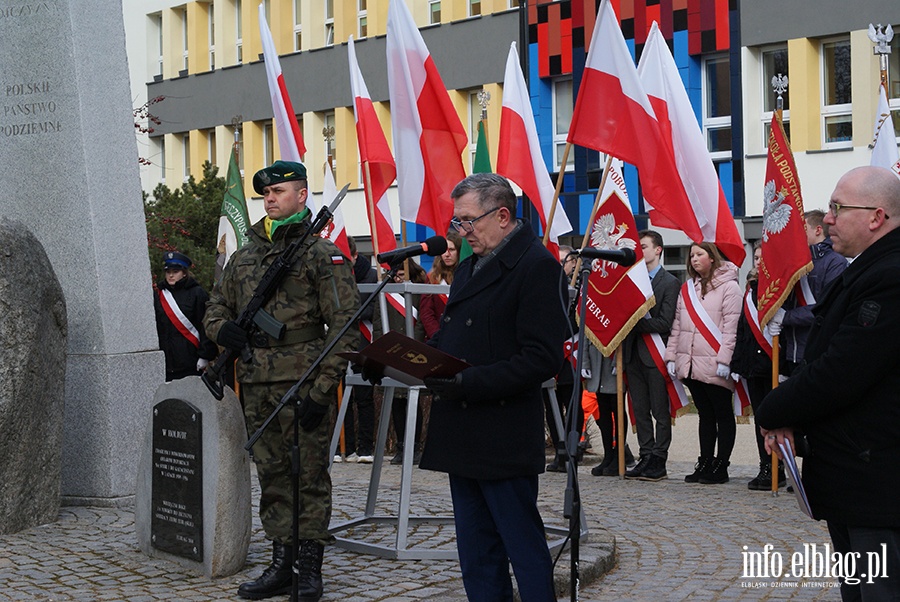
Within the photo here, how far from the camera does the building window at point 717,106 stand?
2748 centimetres

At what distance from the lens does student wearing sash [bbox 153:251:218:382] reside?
13.0 meters

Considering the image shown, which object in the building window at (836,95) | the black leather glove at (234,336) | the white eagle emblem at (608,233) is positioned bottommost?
the black leather glove at (234,336)

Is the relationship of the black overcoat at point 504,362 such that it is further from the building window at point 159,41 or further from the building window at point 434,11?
the building window at point 159,41

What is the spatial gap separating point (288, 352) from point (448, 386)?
64.7 inches

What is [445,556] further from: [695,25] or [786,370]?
[695,25]

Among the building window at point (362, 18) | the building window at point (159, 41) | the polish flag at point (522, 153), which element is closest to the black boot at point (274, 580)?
the polish flag at point (522, 153)

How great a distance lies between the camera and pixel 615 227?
1196 cm

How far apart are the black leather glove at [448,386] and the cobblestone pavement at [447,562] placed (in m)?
1.68

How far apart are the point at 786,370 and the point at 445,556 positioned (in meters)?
4.38

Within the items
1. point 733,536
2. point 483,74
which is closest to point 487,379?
point 733,536

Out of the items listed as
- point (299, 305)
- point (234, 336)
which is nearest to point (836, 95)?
point (299, 305)

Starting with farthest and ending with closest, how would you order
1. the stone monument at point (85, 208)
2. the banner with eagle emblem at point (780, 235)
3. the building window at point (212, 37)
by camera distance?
the building window at point (212, 37) → the banner with eagle emblem at point (780, 235) → the stone monument at point (85, 208)

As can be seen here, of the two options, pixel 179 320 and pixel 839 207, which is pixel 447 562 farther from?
pixel 179 320

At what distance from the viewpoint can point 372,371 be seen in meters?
5.60
